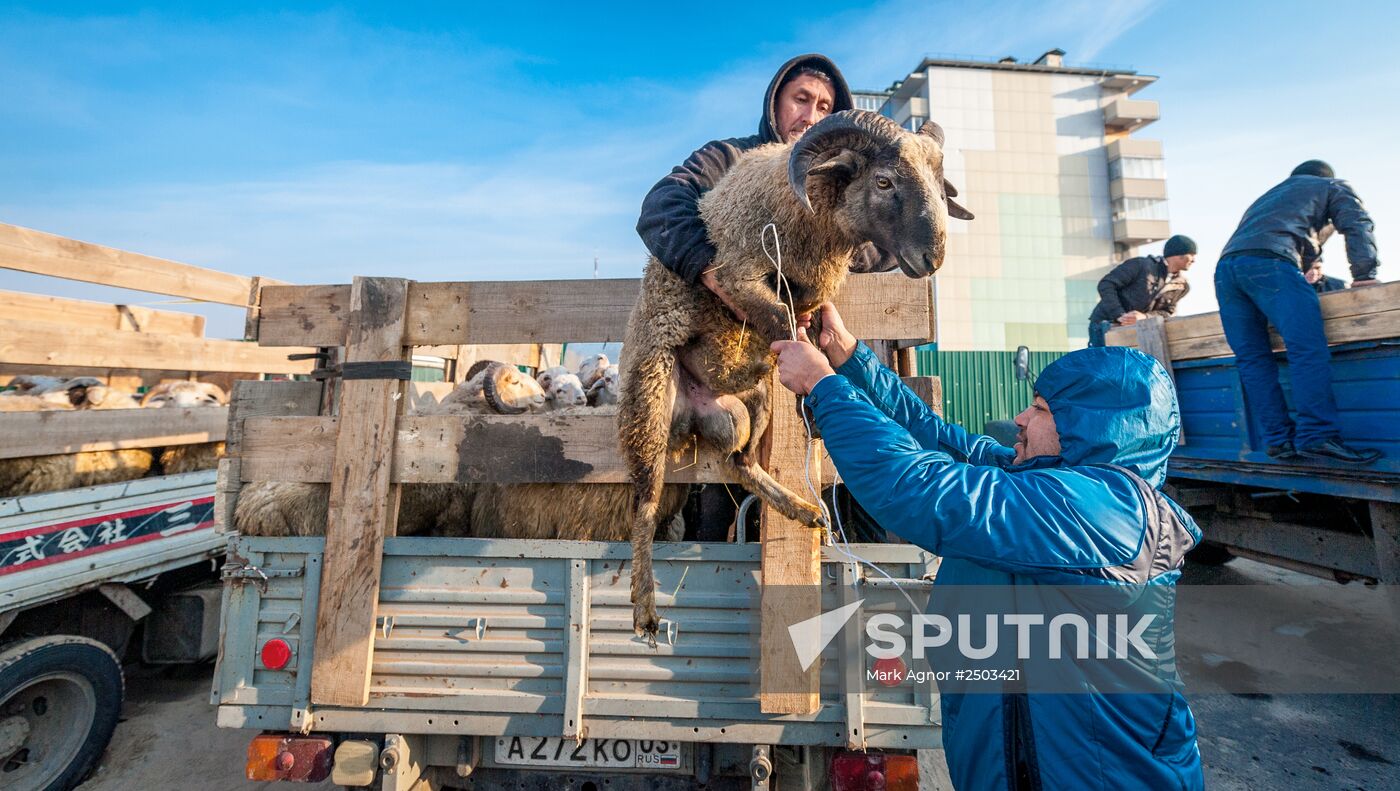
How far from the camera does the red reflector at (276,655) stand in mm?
2508

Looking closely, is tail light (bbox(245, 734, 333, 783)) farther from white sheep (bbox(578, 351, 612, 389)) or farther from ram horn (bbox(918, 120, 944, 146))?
ram horn (bbox(918, 120, 944, 146))

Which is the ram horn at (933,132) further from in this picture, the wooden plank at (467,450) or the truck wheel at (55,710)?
the truck wheel at (55,710)

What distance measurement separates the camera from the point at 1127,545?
63.2 inches

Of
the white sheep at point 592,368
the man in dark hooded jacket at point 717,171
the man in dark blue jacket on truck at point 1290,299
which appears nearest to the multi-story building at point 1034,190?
the man in dark blue jacket on truck at point 1290,299

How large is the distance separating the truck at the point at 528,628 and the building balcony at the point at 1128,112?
42884 millimetres

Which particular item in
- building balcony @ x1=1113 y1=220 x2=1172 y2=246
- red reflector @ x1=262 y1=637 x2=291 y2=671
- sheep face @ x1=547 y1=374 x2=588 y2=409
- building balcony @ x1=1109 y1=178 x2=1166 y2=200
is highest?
building balcony @ x1=1109 y1=178 x2=1166 y2=200

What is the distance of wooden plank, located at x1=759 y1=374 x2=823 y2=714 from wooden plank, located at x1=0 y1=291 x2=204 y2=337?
627 cm

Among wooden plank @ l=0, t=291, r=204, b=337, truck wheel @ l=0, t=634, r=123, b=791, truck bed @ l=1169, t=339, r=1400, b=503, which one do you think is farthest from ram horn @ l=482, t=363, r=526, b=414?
truck bed @ l=1169, t=339, r=1400, b=503

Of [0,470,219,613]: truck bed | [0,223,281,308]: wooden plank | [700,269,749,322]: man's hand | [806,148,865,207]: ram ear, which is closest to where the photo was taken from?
[806,148,865,207]: ram ear

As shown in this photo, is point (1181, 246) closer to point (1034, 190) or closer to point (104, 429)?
point (104, 429)

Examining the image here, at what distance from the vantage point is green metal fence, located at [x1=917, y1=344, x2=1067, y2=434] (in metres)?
16.2

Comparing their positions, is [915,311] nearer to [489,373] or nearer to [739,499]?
[739,499]

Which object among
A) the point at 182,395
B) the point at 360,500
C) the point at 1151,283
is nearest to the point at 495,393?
the point at 360,500

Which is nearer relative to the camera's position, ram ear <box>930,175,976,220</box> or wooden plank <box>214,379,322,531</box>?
ram ear <box>930,175,976,220</box>
